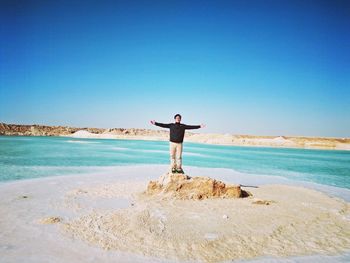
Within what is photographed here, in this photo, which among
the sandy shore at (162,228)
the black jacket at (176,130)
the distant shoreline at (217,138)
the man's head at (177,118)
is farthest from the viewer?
the distant shoreline at (217,138)

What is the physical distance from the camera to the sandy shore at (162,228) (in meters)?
4.46

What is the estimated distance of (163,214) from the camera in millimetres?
6562

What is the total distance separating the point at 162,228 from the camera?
559 cm

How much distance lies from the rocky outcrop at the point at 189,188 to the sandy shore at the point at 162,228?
299 mm

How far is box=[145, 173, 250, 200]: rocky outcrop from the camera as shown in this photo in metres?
8.23

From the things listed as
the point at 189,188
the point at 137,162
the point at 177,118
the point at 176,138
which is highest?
the point at 177,118

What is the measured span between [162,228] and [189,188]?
2874 mm

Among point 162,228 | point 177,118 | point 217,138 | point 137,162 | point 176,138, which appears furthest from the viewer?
point 217,138

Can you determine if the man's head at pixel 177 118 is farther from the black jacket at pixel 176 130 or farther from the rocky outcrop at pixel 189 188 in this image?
the rocky outcrop at pixel 189 188

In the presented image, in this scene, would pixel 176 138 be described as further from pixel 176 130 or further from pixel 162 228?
pixel 162 228

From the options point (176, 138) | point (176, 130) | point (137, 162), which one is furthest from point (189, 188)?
point (137, 162)

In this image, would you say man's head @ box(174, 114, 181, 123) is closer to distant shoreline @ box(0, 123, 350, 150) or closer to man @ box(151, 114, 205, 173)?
man @ box(151, 114, 205, 173)

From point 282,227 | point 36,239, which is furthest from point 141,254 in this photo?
point 282,227

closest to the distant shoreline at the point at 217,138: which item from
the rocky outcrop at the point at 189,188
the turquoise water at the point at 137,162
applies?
the turquoise water at the point at 137,162
